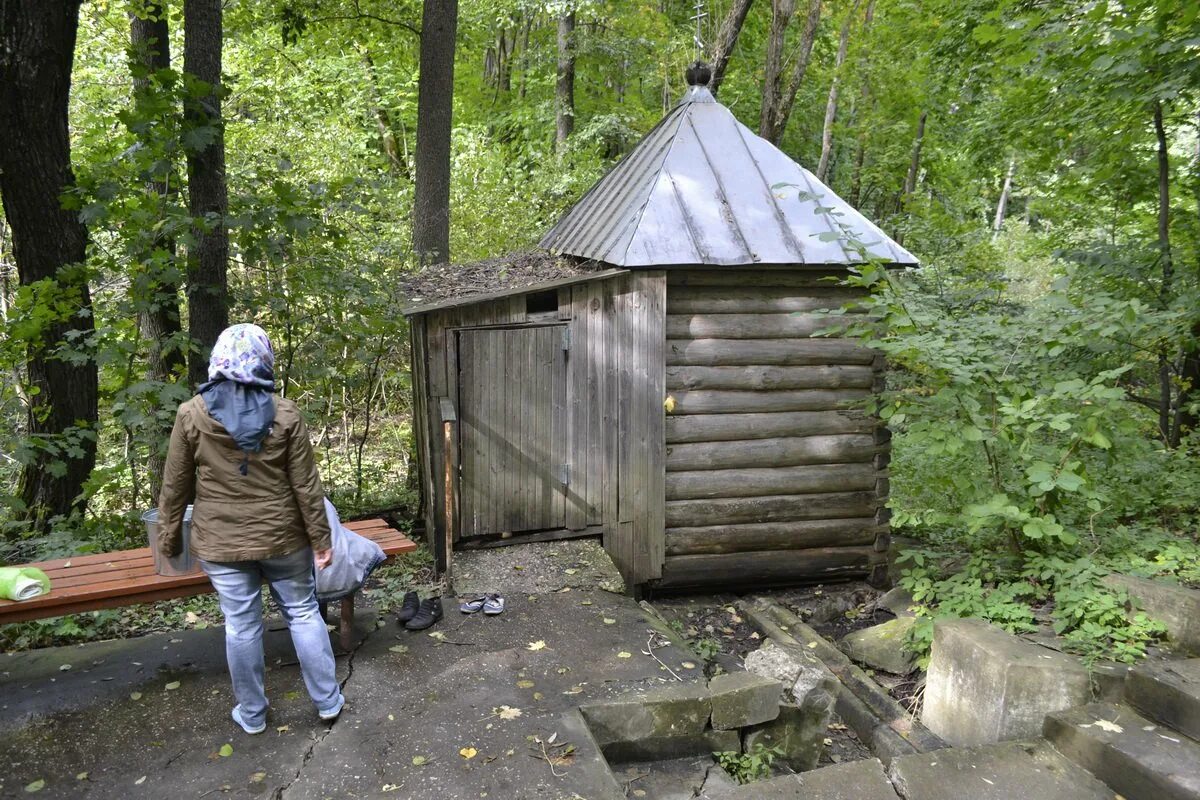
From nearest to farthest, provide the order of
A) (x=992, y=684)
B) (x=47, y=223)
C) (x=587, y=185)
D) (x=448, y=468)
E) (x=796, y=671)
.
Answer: (x=992, y=684) → (x=796, y=671) → (x=448, y=468) → (x=47, y=223) → (x=587, y=185)

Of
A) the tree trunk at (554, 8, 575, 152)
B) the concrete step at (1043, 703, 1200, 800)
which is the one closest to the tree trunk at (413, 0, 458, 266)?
the tree trunk at (554, 8, 575, 152)

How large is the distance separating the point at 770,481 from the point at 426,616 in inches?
126

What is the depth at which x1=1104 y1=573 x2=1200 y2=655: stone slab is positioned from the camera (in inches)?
176

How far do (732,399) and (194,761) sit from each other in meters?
4.62

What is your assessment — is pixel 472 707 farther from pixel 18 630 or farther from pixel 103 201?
pixel 103 201

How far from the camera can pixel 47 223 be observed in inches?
234

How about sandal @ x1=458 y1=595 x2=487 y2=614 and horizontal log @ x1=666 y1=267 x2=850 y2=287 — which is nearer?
sandal @ x1=458 y1=595 x2=487 y2=614

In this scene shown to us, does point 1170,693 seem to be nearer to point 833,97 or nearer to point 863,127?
point 833,97

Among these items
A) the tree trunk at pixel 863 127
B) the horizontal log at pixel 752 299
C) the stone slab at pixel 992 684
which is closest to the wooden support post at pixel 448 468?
the horizontal log at pixel 752 299

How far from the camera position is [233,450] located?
11.7 ft

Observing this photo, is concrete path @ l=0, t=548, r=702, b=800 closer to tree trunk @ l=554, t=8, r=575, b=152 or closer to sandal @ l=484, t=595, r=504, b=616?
sandal @ l=484, t=595, r=504, b=616

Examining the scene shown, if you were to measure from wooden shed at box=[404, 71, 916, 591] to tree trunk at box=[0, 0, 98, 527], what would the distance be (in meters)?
2.58

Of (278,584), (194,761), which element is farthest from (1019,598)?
(194,761)

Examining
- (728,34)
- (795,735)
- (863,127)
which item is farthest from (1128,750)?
(863,127)
